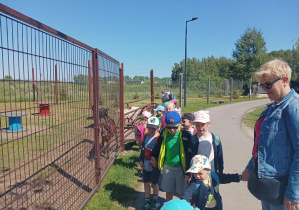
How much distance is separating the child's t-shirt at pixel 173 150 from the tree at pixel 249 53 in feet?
141

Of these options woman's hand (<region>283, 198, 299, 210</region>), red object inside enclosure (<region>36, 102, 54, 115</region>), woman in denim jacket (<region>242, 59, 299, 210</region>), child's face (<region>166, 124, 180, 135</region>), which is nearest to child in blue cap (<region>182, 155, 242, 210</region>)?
woman in denim jacket (<region>242, 59, 299, 210</region>)

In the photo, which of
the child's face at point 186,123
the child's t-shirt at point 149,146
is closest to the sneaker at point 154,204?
the child's t-shirt at point 149,146

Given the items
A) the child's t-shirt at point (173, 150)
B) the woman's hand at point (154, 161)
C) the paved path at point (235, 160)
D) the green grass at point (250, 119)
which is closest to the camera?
the child's t-shirt at point (173, 150)

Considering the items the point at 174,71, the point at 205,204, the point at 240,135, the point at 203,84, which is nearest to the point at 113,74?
the point at 205,204

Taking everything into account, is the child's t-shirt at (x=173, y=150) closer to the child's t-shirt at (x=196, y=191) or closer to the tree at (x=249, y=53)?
the child's t-shirt at (x=196, y=191)

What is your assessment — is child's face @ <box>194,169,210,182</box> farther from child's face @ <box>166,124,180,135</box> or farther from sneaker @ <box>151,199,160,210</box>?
sneaker @ <box>151,199,160,210</box>

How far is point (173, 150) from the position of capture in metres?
3.05

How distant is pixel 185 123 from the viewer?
3.75 metres

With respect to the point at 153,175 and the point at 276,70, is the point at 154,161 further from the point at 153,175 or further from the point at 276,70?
the point at 276,70

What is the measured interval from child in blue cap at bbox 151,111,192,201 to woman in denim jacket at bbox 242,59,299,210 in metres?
1.11

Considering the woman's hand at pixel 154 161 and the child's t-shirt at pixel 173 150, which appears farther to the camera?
the woman's hand at pixel 154 161

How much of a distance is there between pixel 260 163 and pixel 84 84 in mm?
2446

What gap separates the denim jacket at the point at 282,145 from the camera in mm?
1735

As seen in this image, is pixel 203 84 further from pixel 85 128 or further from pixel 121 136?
pixel 85 128
